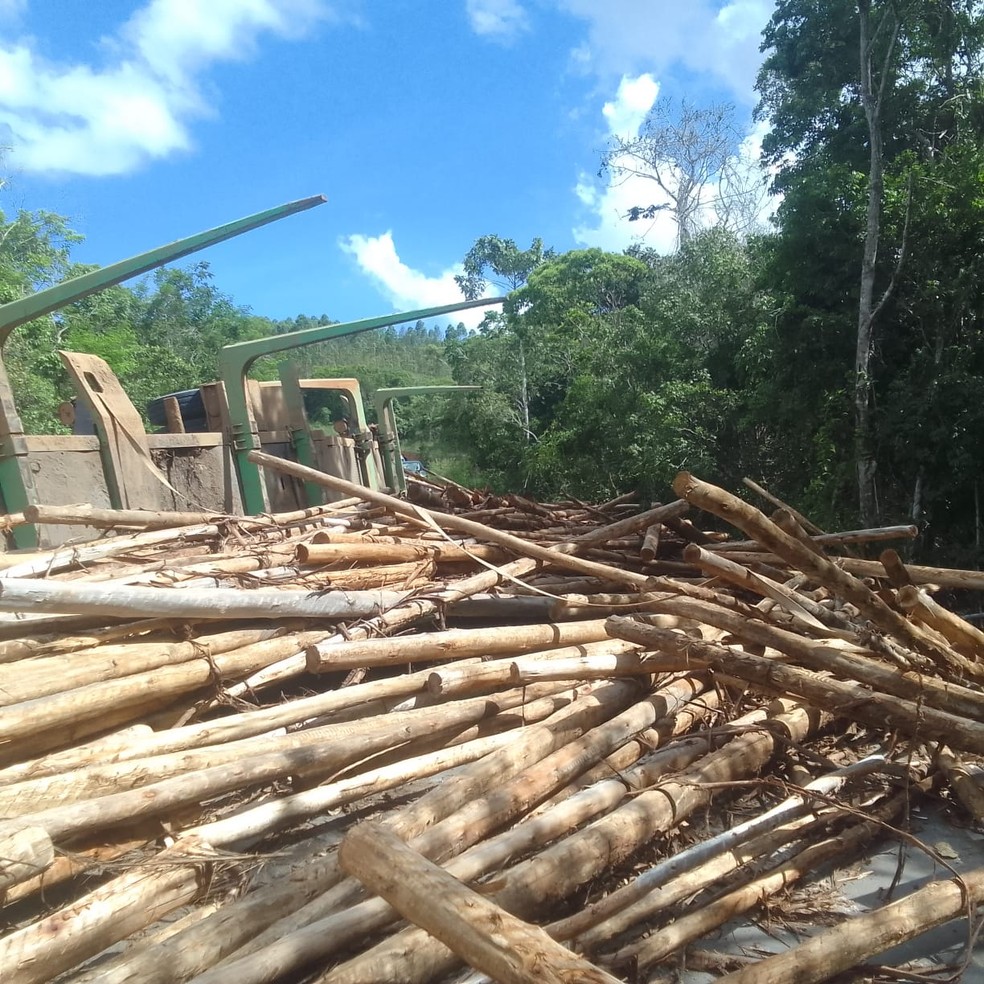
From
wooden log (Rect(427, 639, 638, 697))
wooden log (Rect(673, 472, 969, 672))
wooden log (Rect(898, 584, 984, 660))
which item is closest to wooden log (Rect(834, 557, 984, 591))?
wooden log (Rect(898, 584, 984, 660))

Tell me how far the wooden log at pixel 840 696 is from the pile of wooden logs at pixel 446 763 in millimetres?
13

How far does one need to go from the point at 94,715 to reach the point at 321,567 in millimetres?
1886

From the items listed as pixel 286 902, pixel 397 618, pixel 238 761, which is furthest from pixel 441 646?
pixel 286 902

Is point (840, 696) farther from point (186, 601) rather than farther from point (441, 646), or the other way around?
point (186, 601)

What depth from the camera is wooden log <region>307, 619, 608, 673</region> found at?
3.87m

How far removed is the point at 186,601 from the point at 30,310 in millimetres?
3680

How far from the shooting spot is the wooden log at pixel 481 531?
17.4ft

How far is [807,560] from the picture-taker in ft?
10.4

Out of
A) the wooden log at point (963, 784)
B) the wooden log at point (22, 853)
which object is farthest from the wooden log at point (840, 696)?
the wooden log at point (22, 853)

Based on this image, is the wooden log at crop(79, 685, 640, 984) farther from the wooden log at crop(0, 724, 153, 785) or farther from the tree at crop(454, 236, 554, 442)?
the tree at crop(454, 236, 554, 442)

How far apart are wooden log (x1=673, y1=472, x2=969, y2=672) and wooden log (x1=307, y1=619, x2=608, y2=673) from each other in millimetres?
1531

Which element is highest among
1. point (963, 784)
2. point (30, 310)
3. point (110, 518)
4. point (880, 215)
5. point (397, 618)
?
point (880, 215)

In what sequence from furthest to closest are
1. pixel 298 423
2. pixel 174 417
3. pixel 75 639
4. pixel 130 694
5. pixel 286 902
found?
pixel 298 423, pixel 174 417, pixel 75 639, pixel 130 694, pixel 286 902

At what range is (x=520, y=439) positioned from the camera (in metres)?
29.4
